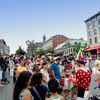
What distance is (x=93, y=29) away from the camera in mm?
76062

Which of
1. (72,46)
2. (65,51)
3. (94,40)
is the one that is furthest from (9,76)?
(65,51)

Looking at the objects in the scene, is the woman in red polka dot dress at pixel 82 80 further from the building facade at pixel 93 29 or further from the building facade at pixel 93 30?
the building facade at pixel 93 29

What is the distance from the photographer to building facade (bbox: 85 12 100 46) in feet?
240

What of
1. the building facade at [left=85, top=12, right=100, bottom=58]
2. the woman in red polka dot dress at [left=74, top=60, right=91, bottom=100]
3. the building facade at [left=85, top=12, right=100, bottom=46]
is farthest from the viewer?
the building facade at [left=85, top=12, right=100, bottom=46]

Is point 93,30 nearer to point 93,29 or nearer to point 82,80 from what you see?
point 93,29

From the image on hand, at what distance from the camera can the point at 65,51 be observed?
12025cm

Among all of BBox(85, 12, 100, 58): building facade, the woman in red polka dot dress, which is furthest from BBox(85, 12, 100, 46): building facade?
the woman in red polka dot dress

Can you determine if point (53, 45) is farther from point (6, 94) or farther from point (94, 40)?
point (6, 94)

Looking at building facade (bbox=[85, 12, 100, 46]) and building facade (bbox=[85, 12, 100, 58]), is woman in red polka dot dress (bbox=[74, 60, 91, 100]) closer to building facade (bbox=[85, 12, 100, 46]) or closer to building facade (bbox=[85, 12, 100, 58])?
building facade (bbox=[85, 12, 100, 58])

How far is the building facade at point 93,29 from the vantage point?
2875 inches

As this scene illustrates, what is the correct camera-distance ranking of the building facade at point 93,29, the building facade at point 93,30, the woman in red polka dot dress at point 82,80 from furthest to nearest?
the building facade at point 93,29
the building facade at point 93,30
the woman in red polka dot dress at point 82,80

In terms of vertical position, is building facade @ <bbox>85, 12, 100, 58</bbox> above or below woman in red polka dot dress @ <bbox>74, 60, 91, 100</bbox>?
above

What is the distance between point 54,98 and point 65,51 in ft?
379

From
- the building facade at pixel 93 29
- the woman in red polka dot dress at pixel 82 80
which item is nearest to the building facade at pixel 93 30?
the building facade at pixel 93 29
